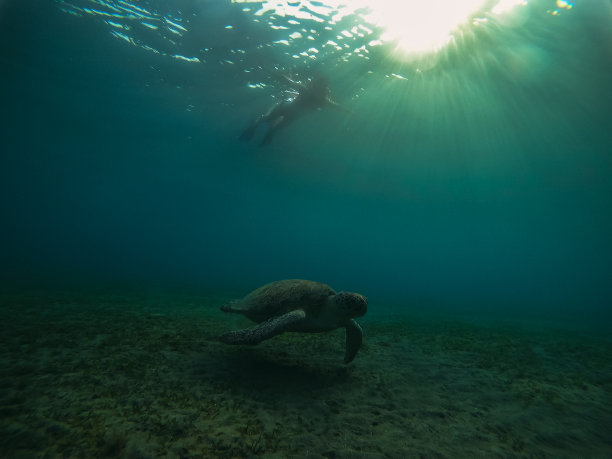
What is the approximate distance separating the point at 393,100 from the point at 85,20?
18.0 m

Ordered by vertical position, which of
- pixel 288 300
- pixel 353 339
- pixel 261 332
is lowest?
pixel 353 339

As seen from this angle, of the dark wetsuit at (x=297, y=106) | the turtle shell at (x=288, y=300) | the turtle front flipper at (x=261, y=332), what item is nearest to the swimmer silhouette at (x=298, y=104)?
the dark wetsuit at (x=297, y=106)

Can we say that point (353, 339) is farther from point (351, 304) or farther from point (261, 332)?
point (261, 332)

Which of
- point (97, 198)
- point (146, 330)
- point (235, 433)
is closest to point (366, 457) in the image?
point (235, 433)

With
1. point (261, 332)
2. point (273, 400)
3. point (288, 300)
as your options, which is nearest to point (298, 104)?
point (288, 300)

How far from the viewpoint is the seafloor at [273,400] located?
6.99 feet

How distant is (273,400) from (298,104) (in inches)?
684

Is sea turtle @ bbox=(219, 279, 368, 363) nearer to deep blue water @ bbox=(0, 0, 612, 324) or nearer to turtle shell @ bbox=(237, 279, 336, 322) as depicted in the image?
turtle shell @ bbox=(237, 279, 336, 322)

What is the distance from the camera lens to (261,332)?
313cm

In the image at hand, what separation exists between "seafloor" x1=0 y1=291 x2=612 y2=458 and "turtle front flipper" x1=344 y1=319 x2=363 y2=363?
0.58 ft

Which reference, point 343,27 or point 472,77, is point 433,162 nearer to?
point 472,77

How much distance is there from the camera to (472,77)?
47.8 ft

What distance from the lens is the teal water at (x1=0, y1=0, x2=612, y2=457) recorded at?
2.48m

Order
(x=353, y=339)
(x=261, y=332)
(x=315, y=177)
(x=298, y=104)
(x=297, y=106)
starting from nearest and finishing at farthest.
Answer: (x=261, y=332), (x=353, y=339), (x=298, y=104), (x=297, y=106), (x=315, y=177)
